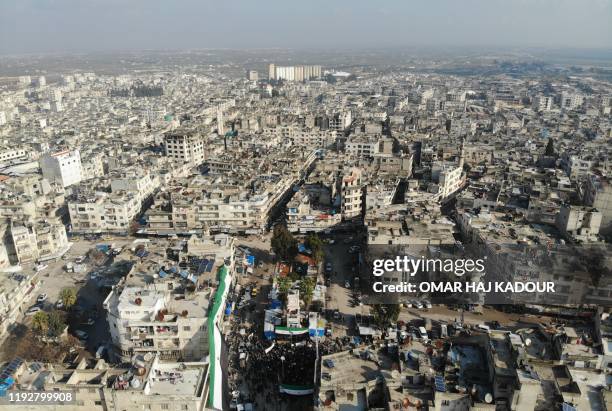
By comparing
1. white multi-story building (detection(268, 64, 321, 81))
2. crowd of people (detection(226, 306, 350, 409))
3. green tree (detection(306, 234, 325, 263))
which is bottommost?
crowd of people (detection(226, 306, 350, 409))

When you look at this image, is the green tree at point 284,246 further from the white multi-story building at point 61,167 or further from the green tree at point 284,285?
the white multi-story building at point 61,167

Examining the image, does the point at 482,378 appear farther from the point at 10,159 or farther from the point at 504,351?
the point at 10,159

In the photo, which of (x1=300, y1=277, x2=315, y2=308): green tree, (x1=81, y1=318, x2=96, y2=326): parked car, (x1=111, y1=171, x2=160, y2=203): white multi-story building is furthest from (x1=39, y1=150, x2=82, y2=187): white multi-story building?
(x1=300, y1=277, x2=315, y2=308): green tree

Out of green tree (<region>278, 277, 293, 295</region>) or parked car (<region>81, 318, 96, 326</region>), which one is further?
green tree (<region>278, 277, 293, 295</region>)

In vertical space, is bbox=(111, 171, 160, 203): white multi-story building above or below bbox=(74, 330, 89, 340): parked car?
above

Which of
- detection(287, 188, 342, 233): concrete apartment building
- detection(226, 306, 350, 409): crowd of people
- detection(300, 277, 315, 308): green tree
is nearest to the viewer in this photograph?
detection(226, 306, 350, 409): crowd of people

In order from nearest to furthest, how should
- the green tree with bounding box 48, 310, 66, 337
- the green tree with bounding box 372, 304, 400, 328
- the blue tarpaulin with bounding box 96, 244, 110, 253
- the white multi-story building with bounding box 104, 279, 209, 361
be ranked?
the white multi-story building with bounding box 104, 279, 209, 361
the green tree with bounding box 48, 310, 66, 337
the green tree with bounding box 372, 304, 400, 328
the blue tarpaulin with bounding box 96, 244, 110, 253
